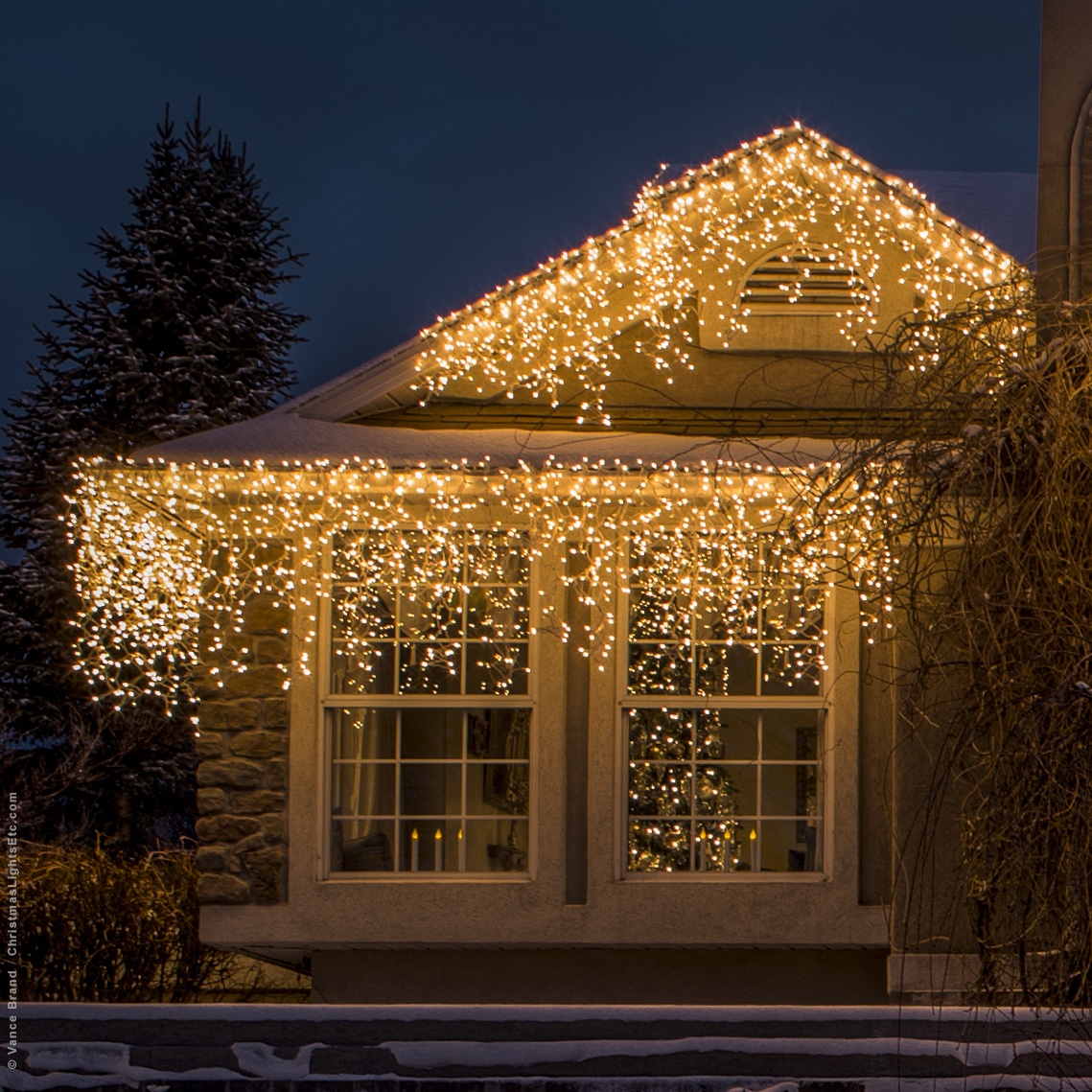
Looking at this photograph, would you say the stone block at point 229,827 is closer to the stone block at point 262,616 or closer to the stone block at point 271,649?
the stone block at point 271,649

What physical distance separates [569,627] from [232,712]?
5.86 ft

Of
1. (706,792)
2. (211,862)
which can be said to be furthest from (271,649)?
(706,792)

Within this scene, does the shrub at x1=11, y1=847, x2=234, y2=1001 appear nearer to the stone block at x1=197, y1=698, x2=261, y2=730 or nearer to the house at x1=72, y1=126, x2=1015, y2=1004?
the house at x1=72, y1=126, x2=1015, y2=1004

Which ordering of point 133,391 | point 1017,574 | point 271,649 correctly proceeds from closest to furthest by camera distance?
point 1017,574, point 271,649, point 133,391

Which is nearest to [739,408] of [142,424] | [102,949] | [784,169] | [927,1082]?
[784,169]

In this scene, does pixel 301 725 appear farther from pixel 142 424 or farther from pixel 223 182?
pixel 223 182

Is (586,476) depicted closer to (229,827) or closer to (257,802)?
(257,802)

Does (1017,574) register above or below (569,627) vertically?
above

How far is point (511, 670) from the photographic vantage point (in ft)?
23.5

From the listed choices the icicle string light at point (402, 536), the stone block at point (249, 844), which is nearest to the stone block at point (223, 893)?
the stone block at point (249, 844)

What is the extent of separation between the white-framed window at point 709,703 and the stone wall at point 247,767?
1.78m

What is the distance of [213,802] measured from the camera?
6.88 m

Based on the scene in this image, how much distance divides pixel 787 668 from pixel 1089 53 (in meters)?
3.30

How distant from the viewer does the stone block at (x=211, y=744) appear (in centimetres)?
691
